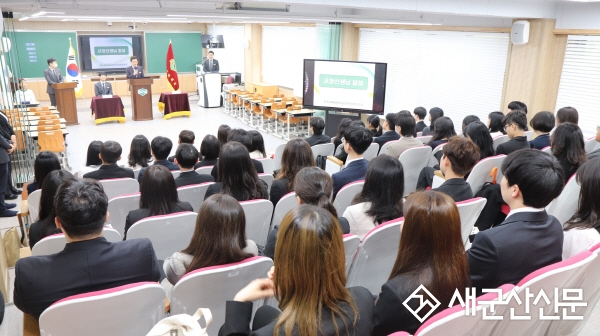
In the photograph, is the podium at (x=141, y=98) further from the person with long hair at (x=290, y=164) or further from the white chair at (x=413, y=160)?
the person with long hair at (x=290, y=164)

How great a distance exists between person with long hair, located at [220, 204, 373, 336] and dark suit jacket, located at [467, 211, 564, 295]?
2.70 feet

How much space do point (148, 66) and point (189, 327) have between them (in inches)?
675

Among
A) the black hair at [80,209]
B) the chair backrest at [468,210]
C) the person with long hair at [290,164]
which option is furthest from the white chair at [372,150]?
the black hair at [80,209]

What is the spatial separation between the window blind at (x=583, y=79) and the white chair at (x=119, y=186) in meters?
6.86

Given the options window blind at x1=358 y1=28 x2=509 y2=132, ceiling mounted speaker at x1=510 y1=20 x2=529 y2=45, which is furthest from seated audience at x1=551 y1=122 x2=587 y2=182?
window blind at x1=358 y1=28 x2=509 y2=132

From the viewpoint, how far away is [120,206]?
11.9 ft

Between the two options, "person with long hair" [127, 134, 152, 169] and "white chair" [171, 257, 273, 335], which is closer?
"white chair" [171, 257, 273, 335]

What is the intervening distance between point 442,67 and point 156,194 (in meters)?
7.84

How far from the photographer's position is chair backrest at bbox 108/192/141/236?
3.56 meters

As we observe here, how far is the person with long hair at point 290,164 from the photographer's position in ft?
12.3

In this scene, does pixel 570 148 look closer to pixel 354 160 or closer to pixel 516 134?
pixel 516 134

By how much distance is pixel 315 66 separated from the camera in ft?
31.3

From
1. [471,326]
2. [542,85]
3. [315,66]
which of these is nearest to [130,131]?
[315,66]

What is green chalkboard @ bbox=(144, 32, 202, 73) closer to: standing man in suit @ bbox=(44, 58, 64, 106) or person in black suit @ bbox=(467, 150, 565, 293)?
standing man in suit @ bbox=(44, 58, 64, 106)
